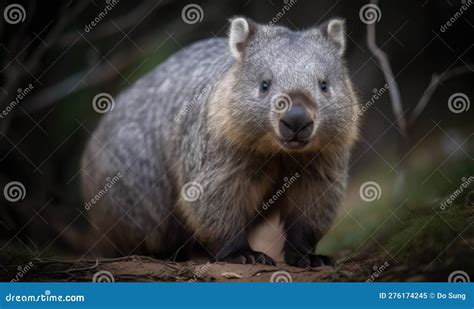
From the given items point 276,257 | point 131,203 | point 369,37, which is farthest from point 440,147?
point 131,203

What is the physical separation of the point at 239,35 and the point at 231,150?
3.14 feet

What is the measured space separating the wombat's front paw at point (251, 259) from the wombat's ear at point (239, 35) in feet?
5.30

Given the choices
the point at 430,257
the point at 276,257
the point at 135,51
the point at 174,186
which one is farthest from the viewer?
the point at 135,51

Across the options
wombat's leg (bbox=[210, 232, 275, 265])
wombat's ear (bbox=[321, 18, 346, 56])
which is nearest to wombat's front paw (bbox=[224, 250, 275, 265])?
wombat's leg (bbox=[210, 232, 275, 265])

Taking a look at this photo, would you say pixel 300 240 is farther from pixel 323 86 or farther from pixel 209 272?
pixel 323 86

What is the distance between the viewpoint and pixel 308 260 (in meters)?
6.74

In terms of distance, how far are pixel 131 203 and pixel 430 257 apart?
2916mm

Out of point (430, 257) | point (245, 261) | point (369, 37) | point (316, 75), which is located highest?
point (369, 37)

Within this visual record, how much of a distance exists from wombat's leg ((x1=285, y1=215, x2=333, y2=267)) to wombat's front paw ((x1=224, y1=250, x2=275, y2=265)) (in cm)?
38

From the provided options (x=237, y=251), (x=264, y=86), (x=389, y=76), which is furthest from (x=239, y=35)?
(x=389, y=76)

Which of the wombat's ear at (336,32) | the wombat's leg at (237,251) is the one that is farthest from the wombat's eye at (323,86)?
the wombat's leg at (237,251)

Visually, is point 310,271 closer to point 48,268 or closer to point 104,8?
point 48,268

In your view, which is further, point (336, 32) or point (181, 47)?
point (181, 47)

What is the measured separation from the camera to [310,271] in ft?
21.3
